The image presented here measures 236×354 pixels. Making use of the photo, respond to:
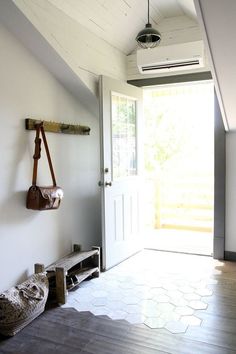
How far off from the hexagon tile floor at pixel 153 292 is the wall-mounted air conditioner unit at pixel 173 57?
212cm

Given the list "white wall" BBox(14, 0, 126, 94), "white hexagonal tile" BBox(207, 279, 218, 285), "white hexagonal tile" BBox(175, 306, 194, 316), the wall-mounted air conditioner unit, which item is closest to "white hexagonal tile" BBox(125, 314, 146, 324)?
"white hexagonal tile" BBox(175, 306, 194, 316)

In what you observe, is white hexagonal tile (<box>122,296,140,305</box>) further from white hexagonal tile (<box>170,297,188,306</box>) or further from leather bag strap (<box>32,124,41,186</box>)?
leather bag strap (<box>32,124,41,186</box>)

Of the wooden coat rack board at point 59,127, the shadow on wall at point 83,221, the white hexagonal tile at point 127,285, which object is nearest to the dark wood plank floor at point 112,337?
the white hexagonal tile at point 127,285

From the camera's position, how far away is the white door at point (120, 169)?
11.2ft

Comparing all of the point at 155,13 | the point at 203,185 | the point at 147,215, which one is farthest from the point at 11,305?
the point at 203,185

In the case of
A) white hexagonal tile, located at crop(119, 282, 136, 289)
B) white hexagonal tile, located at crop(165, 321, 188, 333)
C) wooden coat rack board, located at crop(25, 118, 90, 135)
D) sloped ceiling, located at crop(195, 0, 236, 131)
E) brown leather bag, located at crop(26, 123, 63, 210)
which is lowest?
white hexagonal tile, located at crop(165, 321, 188, 333)

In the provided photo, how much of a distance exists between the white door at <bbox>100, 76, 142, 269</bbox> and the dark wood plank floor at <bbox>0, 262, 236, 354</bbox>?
106 centimetres

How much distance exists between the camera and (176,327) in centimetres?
236

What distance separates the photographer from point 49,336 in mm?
2273

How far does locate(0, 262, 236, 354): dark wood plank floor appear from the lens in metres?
2.12

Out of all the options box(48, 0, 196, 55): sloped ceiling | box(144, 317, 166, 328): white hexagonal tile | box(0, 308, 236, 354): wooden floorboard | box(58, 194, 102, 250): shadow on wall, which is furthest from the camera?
box(58, 194, 102, 250): shadow on wall

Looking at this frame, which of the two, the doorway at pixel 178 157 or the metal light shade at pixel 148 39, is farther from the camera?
the doorway at pixel 178 157

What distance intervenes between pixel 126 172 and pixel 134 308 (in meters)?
1.59

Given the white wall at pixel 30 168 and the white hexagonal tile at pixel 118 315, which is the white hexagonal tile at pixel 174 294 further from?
the white wall at pixel 30 168
